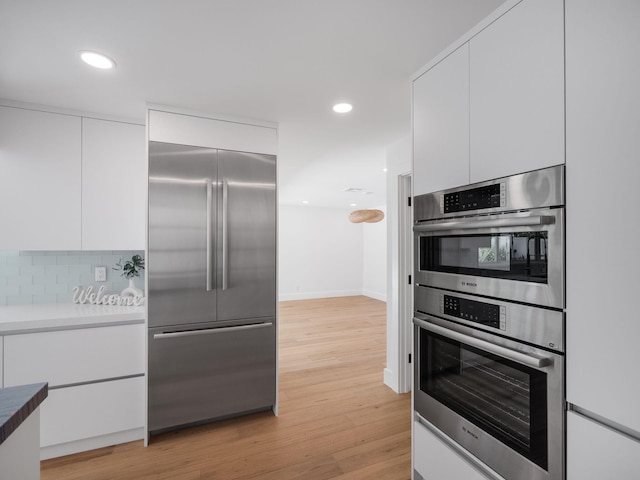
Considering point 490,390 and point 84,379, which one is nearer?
point 490,390

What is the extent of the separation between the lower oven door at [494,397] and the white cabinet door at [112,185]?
92.4 inches

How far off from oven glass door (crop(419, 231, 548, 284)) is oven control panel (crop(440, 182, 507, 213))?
0.13 m

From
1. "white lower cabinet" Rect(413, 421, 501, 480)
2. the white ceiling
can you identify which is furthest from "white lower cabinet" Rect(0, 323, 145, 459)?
"white lower cabinet" Rect(413, 421, 501, 480)

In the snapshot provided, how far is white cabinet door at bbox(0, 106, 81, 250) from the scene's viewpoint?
91.0 inches

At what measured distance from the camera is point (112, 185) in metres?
2.60

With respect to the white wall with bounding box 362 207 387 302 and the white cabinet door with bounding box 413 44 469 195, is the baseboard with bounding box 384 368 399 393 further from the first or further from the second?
the white wall with bounding box 362 207 387 302

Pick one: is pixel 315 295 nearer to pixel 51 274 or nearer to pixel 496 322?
pixel 51 274

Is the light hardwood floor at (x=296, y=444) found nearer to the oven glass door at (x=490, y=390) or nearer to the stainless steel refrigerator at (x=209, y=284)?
the stainless steel refrigerator at (x=209, y=284)

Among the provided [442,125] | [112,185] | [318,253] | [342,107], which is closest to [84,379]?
[112,185]

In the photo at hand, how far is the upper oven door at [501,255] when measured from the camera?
117 centimetres

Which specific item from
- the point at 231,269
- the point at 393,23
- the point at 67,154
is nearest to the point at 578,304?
the point at 393,23

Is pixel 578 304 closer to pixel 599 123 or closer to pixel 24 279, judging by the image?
pixel 599 123

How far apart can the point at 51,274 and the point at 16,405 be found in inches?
90.0

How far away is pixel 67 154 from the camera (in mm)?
2461
